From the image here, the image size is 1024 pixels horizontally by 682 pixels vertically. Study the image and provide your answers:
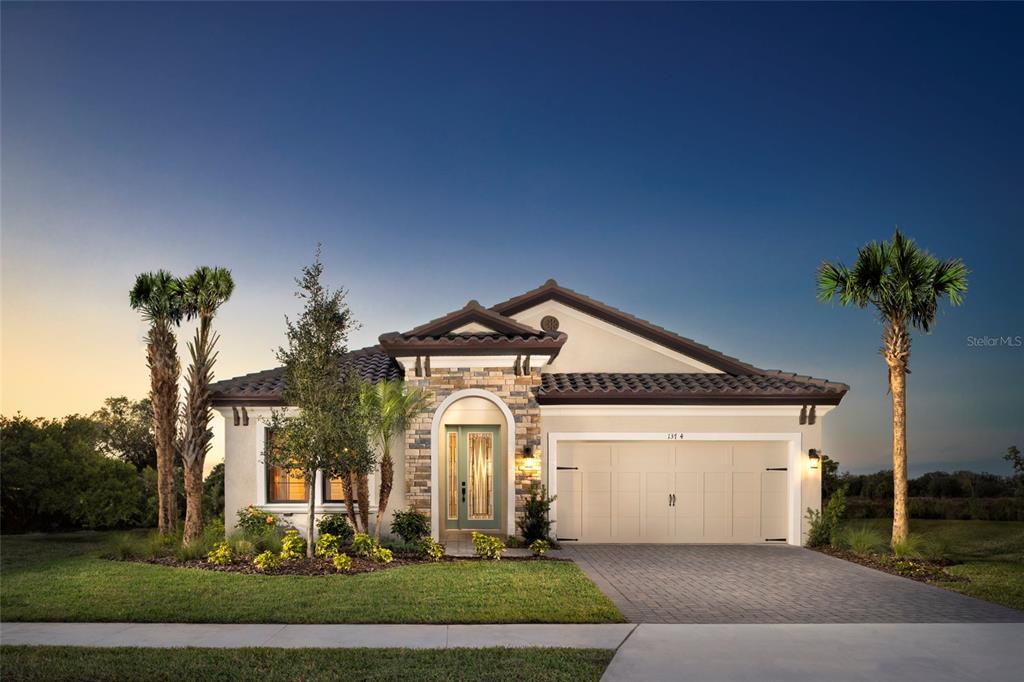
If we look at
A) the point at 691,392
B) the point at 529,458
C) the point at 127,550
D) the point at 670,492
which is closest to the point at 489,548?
the point at 529,458

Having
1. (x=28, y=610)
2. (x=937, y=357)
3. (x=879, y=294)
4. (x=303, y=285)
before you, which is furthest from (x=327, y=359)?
(x=937, y=357)

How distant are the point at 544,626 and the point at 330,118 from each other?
1387 centimetres

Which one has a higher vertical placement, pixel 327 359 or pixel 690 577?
pixel 327 359

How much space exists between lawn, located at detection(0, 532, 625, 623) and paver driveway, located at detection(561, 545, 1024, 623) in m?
0.86

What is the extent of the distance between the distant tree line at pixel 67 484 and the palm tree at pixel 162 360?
371 cm

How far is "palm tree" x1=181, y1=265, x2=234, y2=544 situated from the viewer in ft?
51.6

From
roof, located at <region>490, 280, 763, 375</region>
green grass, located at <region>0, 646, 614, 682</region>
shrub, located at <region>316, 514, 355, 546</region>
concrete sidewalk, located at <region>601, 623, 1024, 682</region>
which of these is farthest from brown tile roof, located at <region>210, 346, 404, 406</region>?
concrete sidewalk, located at <region>601, 623, 1024, 682</region>

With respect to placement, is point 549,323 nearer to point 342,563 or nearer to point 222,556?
point 342,563

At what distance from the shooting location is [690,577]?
489 inches

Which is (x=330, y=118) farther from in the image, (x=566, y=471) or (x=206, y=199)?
(x=566, y=471)

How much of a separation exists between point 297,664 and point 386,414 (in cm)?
756

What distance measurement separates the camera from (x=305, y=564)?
12.8m

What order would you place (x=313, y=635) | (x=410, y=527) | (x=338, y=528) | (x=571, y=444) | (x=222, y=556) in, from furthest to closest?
(x=571, y=444) < (x=338, y=528) < (x=410, y=527) < (x=222, y=556) < (x=313, y=635)

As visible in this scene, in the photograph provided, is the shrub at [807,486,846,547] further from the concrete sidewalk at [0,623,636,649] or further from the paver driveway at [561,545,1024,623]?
the concrete sidewalk at [0,623,636,649]
